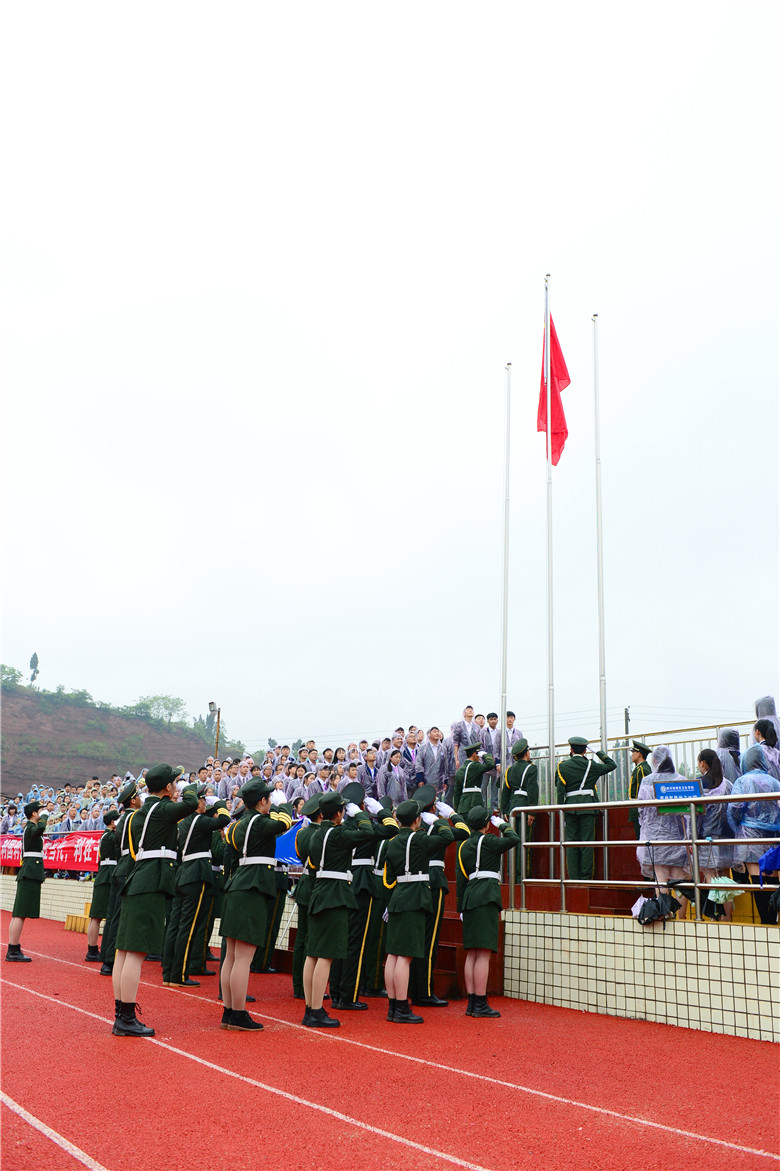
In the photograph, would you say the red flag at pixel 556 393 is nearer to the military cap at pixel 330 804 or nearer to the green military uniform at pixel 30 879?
the military cap at pixel 330 804

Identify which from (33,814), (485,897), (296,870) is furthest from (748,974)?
(33,814)

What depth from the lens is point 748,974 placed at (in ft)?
23.7

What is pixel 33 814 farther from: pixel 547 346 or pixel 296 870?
pixel 547 346

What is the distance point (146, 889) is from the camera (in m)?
7.46

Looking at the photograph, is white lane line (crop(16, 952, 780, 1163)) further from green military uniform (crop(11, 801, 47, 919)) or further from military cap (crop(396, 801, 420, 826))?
green military uniform (crop(11, 801, 47, 919))

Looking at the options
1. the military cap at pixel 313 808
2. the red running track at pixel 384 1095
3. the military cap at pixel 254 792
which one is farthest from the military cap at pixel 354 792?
the red running track at pixel 384 1095

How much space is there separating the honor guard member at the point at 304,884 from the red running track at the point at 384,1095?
3.88 ft

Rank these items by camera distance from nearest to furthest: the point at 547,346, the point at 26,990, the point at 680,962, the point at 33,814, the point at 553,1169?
the point at 553,1169 → the point at 680,962 → the point at 26,990 → the point at 33,814 → the point at 547,346

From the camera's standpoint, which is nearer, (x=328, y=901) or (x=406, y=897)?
(x=328, y=901)

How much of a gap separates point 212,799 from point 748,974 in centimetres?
601

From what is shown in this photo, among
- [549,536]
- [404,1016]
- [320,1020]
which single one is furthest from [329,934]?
[549,536]

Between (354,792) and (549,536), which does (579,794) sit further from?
(549,536)

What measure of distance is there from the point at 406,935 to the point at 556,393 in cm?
938

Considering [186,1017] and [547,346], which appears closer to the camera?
[186,1017]
